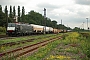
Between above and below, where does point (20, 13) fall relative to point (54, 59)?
above

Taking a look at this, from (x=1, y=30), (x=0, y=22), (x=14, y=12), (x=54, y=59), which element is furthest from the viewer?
(x=14, y=12)

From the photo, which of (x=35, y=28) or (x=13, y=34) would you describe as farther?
(x=35, y=28)

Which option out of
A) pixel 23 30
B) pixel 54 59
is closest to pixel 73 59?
pixel 54 59

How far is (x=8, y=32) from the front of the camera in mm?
44531

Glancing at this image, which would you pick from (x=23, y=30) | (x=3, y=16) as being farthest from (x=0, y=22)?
(x=23, y=30)

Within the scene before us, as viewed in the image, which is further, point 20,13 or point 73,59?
point 20,13

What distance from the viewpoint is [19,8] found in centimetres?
11144

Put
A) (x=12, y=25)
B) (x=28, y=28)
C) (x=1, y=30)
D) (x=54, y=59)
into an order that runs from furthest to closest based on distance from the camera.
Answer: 1. (x=1, y=30)
2. (x=28, y=28)
3. (x=12, y=25)
4. (x=54, y=59)

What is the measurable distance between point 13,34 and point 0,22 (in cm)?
3008

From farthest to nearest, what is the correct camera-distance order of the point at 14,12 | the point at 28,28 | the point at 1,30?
the point at 14,12
the point at 1,30
the point at 28,28

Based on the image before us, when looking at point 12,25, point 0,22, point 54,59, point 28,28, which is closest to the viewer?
point 54,59

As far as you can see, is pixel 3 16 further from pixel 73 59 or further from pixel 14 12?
pixel 73 59

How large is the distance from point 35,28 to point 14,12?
48.7m

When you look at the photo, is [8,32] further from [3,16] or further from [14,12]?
[14,12]
